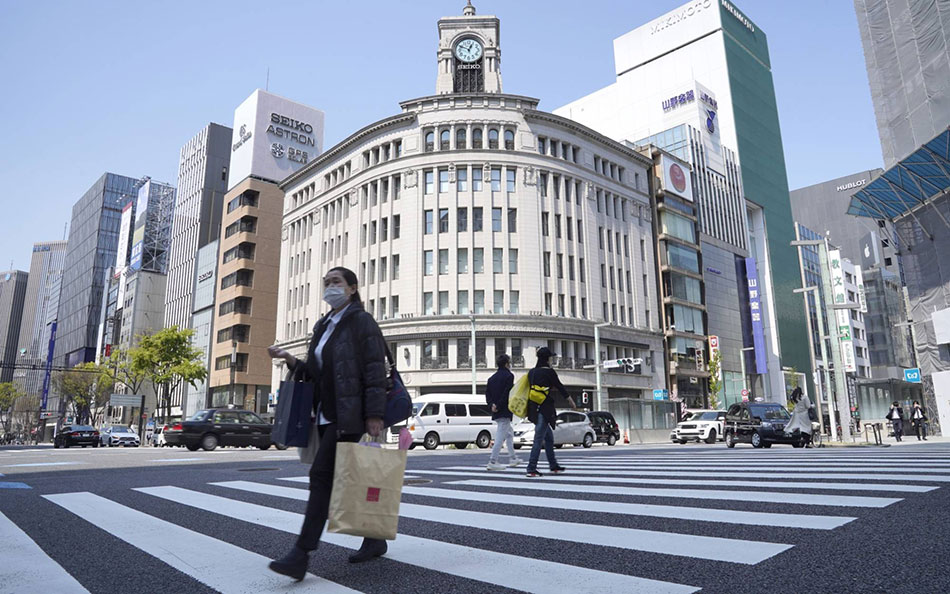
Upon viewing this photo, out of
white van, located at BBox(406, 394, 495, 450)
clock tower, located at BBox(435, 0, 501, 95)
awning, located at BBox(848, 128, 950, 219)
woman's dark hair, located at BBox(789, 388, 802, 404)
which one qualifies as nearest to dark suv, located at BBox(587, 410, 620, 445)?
white van, located at BBox(406, 394, 495, 450)

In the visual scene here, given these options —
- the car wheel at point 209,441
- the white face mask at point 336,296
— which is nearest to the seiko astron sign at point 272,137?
the car wheel at point 209,441

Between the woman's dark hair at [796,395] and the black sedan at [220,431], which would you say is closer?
the woman's dark hair at [796,395]

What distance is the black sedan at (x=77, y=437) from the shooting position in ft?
108

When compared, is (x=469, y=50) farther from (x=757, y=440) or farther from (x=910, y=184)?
(x=757, y=440)

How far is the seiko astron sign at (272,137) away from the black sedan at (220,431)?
146 feet

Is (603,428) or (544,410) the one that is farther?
(603,428)

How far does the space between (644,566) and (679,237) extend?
53497mm

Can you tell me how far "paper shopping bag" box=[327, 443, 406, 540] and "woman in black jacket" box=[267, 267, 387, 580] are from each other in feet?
0.68

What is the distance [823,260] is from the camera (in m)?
27.2

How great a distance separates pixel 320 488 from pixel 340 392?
520mm

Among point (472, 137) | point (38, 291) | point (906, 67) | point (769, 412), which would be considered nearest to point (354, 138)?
point (472, 137)

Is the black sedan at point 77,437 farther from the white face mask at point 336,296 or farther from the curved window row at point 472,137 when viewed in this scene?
the white face mask at point 336,296

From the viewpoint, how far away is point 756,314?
60.4 metres

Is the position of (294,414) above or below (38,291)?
below
